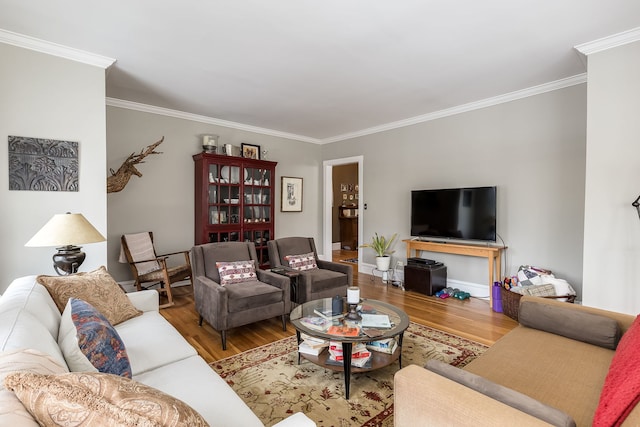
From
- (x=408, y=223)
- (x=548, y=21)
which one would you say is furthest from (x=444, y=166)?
(x=548, y=21)

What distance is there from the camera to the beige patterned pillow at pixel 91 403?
2.21 feet

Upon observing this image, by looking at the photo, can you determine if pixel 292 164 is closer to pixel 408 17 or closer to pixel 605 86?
pixel 408 17

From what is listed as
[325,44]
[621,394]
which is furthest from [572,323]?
[325,44]

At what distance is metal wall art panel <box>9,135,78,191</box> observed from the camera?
2630 millimetres

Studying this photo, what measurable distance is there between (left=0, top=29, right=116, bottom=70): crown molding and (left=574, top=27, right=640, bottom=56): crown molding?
4.41 m

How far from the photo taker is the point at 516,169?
396cm

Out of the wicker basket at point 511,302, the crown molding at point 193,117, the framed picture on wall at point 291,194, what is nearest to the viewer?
the wicker basket at point 511,302

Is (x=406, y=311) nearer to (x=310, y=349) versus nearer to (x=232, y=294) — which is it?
(x=310, y=349)

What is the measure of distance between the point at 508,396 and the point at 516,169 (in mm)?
3596

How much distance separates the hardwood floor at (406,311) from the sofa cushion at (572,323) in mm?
892

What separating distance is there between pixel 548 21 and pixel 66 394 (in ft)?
11.5

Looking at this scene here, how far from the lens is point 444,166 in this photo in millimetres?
4637

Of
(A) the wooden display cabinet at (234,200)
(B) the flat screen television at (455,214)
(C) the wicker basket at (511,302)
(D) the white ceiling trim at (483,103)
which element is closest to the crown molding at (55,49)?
(A) the wooden display cabinet at (234,200)

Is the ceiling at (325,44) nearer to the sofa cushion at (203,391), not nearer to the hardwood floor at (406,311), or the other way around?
the sofa cushion at (203,391)
